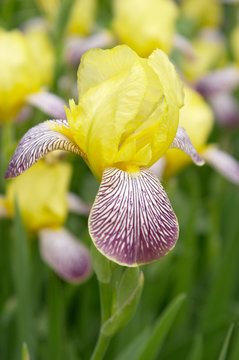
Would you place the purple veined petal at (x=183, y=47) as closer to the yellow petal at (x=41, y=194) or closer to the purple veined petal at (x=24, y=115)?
the purple veined petal at (x=24, y=115)

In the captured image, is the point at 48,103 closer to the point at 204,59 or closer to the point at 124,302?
the point at 124,302

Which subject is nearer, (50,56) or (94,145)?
(94,145)

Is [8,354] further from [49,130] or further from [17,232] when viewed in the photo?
[49,130]

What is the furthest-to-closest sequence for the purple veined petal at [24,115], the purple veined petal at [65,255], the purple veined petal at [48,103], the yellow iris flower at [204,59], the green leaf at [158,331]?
1. the yellow iris flower at [204,59]
2. the purple veined petal at [24,115]
3. the purple veined petal at [48,103]
4. the purple veined petal at [65,255]
5. the green leaf at [158,331]

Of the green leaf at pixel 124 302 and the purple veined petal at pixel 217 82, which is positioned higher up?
the green leaf at pixel 124 302

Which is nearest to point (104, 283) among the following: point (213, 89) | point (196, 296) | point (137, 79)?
point (137, 79)

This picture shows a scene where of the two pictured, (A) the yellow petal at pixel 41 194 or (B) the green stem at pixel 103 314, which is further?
(A) the yellow petal at pixel 41 194

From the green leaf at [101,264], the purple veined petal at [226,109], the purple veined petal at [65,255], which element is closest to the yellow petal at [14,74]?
the purple veined petal at [65,255]
